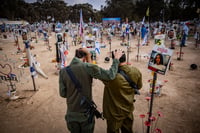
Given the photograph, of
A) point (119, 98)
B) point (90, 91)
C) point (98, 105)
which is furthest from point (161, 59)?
point (98, 105)

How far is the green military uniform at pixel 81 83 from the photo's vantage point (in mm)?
1956

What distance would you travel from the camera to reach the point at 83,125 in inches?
86.2

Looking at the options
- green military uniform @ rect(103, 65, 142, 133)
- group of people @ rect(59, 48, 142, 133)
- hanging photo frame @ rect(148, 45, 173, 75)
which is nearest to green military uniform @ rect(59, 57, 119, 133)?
group of people @ rect(59, 48, 142, 133)

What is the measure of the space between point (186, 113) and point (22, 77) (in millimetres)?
7621

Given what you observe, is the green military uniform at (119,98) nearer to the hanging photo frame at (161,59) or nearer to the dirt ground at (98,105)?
the hanging photo frame at (161,59)

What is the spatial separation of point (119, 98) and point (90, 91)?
588 mm

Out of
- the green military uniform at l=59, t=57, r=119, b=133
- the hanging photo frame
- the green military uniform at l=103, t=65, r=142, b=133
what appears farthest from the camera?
the green military uniform at l=103, t=65, r=142, b=133

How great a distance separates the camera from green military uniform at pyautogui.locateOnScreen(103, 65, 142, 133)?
2.34 m

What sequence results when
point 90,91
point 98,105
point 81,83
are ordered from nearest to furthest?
1. point 81,83
2. point 90,91
3. point 98,105

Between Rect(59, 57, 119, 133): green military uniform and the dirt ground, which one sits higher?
→ Rect(59, 57, 119, 133): green military uniform

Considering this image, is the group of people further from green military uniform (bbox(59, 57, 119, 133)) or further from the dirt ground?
the dirt ground

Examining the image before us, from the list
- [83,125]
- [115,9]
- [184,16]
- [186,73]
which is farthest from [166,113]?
[115,9]

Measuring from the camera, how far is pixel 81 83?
6.63ft

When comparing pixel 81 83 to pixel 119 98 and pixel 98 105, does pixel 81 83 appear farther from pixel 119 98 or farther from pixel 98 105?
pixel 98 105
